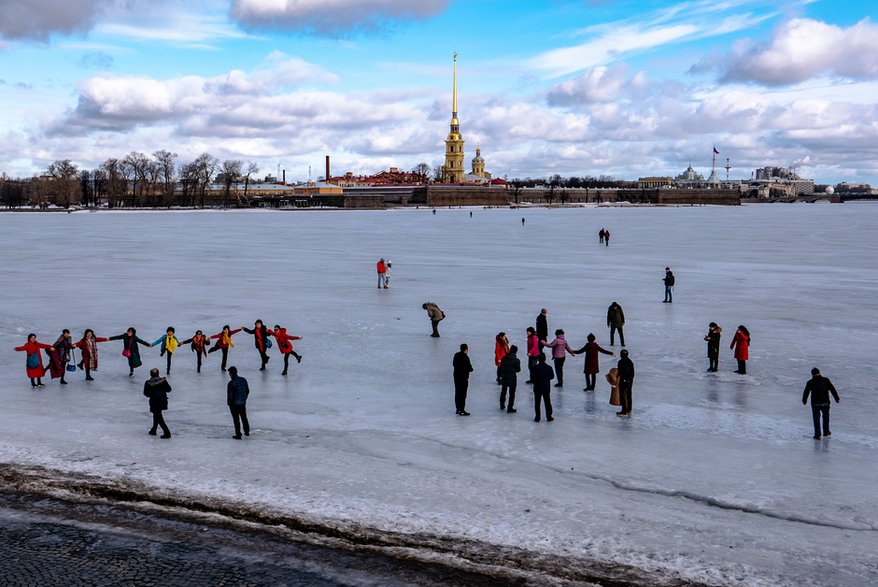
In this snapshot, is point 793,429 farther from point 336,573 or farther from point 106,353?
point 106,353

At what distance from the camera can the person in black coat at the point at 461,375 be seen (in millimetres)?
11352

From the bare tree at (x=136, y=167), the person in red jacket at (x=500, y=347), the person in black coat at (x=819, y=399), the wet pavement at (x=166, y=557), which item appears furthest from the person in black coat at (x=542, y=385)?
the bare tree at (x=136, y=167)

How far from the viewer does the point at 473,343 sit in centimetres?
1625

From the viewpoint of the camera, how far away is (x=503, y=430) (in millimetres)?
10891

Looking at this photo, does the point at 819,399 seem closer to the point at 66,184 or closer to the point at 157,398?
the point at 157,398

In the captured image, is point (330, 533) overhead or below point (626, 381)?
below

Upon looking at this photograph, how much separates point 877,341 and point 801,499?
9407 millimetres

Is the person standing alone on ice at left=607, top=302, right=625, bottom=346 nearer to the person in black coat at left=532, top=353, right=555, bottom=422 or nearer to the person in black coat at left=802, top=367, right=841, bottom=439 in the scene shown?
the person in black coat at left=532, top=353, right=555, bottom=422

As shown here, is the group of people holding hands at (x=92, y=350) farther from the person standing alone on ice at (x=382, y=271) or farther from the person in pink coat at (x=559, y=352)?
the person standing alone on ice at (x=382, y=271)

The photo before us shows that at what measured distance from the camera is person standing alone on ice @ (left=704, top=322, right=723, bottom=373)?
45.1 feet

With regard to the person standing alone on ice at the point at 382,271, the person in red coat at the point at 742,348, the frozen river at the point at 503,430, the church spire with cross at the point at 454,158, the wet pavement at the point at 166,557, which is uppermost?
the church spire with cross at the point at 454,158

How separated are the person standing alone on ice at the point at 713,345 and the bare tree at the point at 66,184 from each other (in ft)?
419

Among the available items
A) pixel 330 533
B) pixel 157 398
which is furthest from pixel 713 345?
pixel 157 398

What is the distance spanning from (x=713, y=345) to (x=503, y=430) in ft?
16.3
